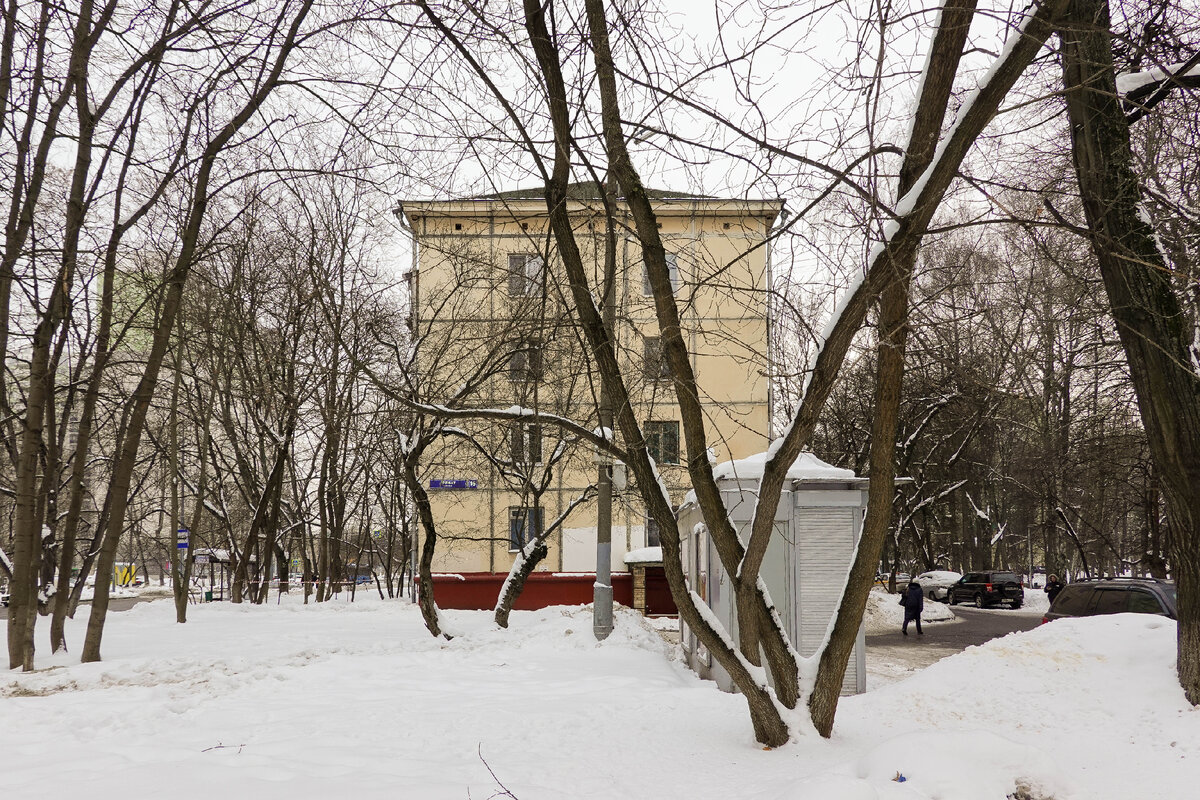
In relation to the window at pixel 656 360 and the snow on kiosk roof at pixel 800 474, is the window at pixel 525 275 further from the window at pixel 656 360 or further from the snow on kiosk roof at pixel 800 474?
the snow on kiosk roof at pixel 800 474

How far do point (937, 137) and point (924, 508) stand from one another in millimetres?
33122

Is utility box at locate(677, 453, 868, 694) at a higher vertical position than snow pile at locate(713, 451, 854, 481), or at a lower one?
lower

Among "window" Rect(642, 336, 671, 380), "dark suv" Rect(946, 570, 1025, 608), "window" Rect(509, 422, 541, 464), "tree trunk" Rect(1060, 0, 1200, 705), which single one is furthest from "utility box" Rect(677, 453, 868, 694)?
"dark suv" Rect(946, 570, 1025, 608)

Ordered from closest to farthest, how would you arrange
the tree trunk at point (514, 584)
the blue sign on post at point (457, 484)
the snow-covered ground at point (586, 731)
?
the snow-covered ground at point (586, 731)
the tree trunk at point (514, 584)
the blue sign on post at point (457, 484)

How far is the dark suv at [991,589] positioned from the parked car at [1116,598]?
20746mm

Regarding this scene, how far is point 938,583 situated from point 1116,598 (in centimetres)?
2517

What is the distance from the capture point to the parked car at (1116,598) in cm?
1413

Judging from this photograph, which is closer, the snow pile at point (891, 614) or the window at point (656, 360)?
the window at point (656, 360)

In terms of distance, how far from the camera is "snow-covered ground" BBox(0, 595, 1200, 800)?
546 centimetres

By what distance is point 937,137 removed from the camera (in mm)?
6117

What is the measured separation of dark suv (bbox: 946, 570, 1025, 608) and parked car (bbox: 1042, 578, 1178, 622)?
2075 cm

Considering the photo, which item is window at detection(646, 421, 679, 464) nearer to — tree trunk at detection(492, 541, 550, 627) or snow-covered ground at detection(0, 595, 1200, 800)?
snow-covered ground at detection(0, 595, 1200, 800)

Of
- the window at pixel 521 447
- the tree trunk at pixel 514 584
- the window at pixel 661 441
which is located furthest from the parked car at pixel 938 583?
the tree trunk at pixel 514 584

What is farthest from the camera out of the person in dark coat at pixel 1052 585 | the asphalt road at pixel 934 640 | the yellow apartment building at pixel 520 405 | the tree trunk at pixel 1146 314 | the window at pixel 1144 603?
the person in dark coat at pixel 1052 585
